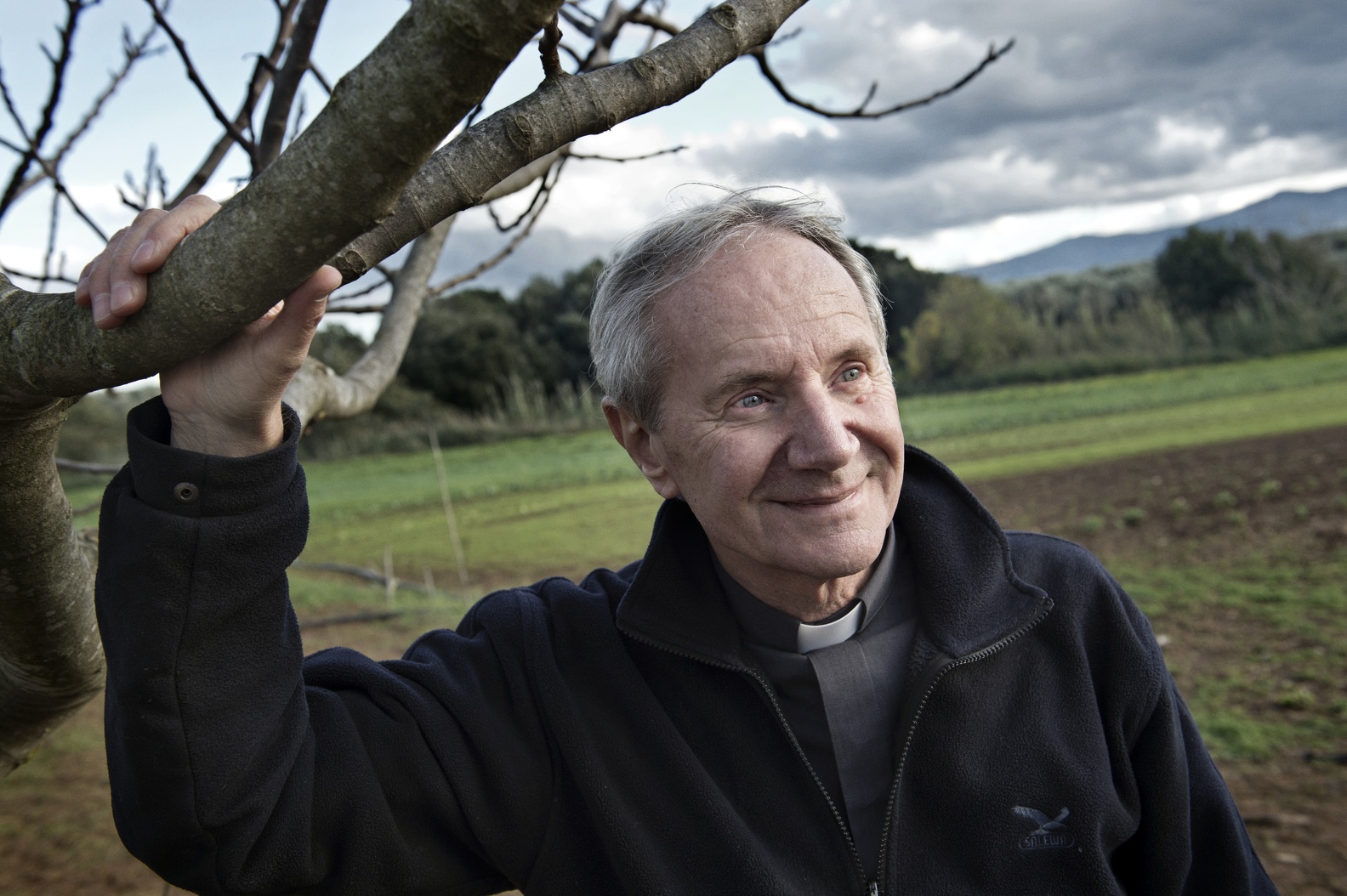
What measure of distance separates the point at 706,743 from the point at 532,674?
0.35 m

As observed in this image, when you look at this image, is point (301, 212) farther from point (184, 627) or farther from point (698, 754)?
point (698, 754)

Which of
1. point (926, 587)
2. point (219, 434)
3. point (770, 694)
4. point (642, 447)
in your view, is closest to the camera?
point (219, 434)

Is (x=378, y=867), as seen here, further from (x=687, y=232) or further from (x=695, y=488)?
(x=687, y=232)

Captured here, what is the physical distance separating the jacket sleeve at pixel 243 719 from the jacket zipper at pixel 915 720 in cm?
69

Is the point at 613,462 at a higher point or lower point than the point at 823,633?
lower

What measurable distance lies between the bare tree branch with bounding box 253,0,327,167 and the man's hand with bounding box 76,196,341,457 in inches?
44.7

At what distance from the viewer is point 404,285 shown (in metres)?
3.28

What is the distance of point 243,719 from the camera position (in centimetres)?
131

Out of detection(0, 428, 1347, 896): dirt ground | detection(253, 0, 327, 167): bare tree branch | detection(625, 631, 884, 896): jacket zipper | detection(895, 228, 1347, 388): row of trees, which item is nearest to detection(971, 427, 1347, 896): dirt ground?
detection(0, 428, 1347, 896): dirt ground

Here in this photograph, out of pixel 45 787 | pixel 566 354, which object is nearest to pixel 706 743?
pixel 45 787

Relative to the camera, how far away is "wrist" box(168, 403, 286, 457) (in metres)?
1.25

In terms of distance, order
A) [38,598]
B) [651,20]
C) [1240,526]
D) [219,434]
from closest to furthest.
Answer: [219,434], [38,598], [651,20], [1240,526]

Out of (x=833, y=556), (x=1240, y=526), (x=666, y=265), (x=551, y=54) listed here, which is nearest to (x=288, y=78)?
(x=666, y=265)

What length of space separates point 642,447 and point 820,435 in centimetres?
46
